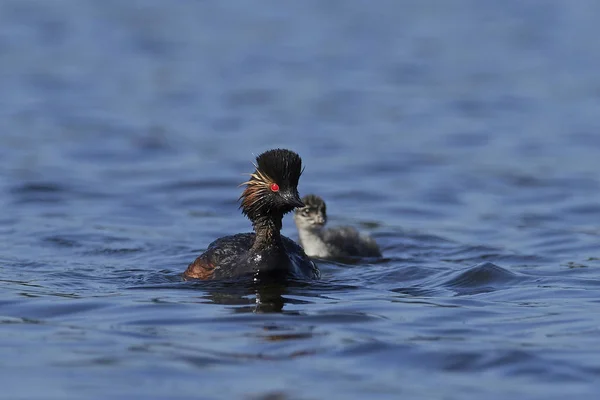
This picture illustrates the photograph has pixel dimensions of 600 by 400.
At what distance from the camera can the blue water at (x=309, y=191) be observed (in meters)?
10.1

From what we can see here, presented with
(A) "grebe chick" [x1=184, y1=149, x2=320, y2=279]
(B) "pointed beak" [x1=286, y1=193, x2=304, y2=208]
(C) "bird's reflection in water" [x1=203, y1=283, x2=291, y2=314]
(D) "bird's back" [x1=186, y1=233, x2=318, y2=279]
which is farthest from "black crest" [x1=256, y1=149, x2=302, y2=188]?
(C) "bird's reflection in water" [x1=203, y1=283, x2=291, y2=314]

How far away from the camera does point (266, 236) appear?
1360 cm

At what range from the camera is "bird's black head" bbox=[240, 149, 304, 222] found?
43.3 ft

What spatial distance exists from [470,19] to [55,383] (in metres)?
32.3

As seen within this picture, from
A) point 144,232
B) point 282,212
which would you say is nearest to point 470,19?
point 144,232

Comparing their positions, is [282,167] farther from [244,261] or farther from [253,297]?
[253,297]

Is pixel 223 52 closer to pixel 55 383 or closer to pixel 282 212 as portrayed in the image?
pixel 282 212

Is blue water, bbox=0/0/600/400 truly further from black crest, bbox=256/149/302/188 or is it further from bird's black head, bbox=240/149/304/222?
black crest, bbox=256/149/302/188

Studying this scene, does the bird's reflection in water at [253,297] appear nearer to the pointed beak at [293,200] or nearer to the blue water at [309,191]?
the blue water at [309,191]

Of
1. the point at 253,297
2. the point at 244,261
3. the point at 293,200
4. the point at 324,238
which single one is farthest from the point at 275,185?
the point at 324,238

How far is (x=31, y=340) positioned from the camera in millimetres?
10820

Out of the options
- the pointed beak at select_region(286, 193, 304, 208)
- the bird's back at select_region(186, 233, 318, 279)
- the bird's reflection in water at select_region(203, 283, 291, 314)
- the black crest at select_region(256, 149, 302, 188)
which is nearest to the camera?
the bird's reflection in water at select_region(203, 283, 291, 314)

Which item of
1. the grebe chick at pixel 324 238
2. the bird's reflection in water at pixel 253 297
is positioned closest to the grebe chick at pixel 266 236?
the bird's reflection in water at pixel 253 297

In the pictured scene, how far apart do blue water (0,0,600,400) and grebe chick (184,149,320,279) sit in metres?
0.37
